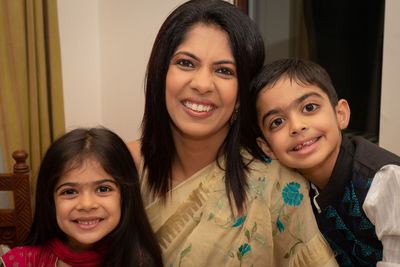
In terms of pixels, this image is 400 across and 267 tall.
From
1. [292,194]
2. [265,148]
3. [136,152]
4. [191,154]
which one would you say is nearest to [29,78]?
[136,152]

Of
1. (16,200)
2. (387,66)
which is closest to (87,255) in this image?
(16,200)

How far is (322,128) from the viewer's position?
126 cm

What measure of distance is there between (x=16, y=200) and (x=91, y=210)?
1.83 ft

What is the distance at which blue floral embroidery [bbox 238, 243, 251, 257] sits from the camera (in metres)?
1.34

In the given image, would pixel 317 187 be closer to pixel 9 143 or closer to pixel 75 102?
pixel 9 143

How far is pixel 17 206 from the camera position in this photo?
164 cm

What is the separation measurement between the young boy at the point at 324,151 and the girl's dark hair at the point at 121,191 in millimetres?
464

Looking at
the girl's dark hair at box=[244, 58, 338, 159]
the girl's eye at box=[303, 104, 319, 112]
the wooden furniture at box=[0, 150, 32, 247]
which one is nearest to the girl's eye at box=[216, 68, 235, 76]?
the girl's dark hair at box=[244, 58, 338, 159]

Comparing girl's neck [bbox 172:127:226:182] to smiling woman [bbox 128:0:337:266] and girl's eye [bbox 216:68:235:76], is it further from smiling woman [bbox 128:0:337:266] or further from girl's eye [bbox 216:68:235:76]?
girl's eye [bbox 216:68:235:76]

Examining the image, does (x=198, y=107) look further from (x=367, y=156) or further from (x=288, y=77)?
(x=367, y=156)

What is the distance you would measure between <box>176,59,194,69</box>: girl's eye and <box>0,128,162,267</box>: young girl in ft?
1.04

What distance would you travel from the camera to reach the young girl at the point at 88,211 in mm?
1233

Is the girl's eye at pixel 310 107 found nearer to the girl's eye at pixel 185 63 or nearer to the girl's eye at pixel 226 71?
the girl's eye at pixel 226 71

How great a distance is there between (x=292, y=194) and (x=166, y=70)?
0.56 meters
